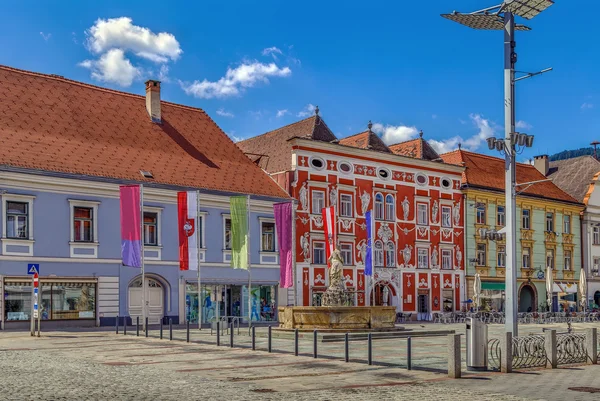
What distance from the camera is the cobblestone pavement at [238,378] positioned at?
1293 centimetres

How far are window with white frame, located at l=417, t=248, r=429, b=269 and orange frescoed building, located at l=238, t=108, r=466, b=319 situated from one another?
2.6 inches

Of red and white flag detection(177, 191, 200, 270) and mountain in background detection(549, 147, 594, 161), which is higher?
mountain in background detection(549, 147, 594, 161)

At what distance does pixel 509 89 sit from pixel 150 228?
72.4 feet

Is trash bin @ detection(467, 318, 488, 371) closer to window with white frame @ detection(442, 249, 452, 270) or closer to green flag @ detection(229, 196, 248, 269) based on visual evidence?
green flag @ detection(229, 196, 248, 269)

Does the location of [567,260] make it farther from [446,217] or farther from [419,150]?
[419,150]

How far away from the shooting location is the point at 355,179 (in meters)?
47.7

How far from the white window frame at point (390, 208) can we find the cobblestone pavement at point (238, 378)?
90.4 ft

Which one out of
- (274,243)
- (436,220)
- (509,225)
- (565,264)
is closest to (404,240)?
(436,220)

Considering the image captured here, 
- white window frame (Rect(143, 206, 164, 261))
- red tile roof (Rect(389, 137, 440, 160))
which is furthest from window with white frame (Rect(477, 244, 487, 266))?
white window frame (Rect(143, 206, 164, 261))

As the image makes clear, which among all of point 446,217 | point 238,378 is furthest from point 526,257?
point 238,378

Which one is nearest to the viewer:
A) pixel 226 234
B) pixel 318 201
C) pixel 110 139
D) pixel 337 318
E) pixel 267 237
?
pixel 337 318

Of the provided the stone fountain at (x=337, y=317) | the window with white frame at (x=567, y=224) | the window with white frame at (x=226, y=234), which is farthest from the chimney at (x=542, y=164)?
the stone fountain at (x=337, y=317)

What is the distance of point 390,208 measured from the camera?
49500 millimetres

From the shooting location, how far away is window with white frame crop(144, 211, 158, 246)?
37688 mm
